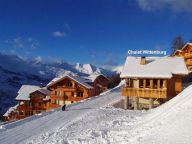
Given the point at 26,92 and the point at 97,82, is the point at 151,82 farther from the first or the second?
the point at 26,92

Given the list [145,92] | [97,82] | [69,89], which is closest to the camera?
[145,92]

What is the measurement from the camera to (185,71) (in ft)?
161

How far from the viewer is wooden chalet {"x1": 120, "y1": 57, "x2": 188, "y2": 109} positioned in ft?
157

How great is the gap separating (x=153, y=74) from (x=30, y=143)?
80.4 feet

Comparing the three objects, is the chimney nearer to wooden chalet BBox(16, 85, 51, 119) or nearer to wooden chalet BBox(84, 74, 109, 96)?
wooden chalet BBox(84, 74, 109, 96)

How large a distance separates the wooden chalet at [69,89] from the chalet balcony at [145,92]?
88.1 ft

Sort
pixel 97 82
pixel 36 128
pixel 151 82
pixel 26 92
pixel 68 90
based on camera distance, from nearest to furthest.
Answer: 1. pixel 36 128
2. pixel 151 82
3. pixel 68 90
4. pixel 26 92
5. pixel 97 82

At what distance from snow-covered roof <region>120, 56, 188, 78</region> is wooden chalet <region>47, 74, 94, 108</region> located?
24519 millimetres

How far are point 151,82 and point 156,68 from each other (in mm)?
2653

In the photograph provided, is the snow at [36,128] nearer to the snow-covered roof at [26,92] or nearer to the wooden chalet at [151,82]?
the wooden chalet at [151,82]

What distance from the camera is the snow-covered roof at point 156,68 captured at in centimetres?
4828

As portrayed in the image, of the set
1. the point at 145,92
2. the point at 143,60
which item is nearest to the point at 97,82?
the point at 143,60

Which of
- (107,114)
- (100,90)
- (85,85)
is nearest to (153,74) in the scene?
(107,114)

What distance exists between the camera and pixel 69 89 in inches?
2963
